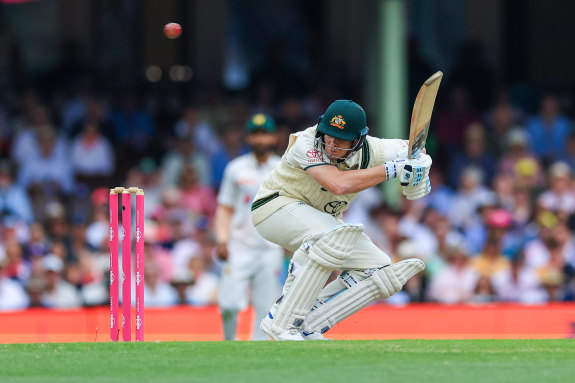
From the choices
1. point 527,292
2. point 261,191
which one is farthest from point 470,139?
point 261,191

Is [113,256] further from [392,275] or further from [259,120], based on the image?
[259,120]

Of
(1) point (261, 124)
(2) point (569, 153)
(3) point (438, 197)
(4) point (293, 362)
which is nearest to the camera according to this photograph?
(4) point (293, 362)

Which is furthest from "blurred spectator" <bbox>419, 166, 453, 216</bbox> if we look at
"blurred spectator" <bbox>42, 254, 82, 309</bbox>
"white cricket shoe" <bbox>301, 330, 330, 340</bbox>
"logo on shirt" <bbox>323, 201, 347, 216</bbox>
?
"white cricket shoe" <bbox>301, 330, 330, 340</bbox>

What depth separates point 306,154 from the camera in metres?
6.55

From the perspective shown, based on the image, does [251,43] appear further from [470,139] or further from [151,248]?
[151,248]

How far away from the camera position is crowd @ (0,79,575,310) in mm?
11203

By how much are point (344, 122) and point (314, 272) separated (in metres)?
→ 0.85

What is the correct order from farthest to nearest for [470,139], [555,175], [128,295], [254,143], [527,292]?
[470,139]
[555,175]
[527,292]
[254,143]
[128,295]

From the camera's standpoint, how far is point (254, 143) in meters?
9.18

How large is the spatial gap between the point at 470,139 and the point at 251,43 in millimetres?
3831

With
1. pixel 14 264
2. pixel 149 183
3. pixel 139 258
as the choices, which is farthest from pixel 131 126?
pixel 139 258

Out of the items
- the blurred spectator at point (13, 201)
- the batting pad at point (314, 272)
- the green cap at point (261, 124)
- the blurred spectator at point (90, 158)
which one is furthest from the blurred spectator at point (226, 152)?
the batting pad at point (314, 272)

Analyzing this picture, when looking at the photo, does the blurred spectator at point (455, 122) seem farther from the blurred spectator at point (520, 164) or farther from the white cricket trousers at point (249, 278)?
the white cricket trousers at point (249, 278)

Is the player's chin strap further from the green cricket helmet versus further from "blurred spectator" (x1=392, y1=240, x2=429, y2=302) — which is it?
"blurred spectator" (x1=392, y1=240, x2=429, y2=302)
